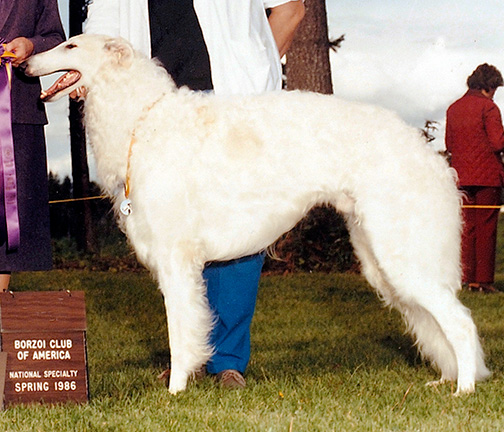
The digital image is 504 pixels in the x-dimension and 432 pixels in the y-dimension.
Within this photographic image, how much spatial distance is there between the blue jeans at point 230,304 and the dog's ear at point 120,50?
1.17m

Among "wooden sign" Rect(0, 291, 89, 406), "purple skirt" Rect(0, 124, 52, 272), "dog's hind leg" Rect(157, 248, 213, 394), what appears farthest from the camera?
"purple skirt" Rect(0, 124, 52, 272)

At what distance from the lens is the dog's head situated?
12.2 ft

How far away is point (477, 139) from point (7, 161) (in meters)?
5.81

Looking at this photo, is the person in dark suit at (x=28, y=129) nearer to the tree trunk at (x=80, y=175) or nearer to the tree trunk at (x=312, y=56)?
the tree trunk at (x=312, y=56)

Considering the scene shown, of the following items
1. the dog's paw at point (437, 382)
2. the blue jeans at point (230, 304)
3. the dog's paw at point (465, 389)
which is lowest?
the dog's paw at point (437, 382)

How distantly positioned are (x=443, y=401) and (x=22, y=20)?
2.69 meters

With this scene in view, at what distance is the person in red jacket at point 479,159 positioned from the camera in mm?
8406

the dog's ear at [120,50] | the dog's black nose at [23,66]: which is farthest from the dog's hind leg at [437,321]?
the dog's black nose at [23,66]

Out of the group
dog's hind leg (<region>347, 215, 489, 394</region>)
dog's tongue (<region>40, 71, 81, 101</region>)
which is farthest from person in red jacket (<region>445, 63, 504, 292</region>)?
dog's tongue (<region>40, 71, 81, 101</region>)

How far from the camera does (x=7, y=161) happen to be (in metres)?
3.85

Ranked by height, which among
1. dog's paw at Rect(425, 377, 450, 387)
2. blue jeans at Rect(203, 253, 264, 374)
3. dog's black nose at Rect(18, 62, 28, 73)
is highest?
dog's black nose at Rect(18, 62, 28, 73)

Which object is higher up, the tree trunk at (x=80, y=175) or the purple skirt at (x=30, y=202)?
the purple skirt at (x=30, y=202)

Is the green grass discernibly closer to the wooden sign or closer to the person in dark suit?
the wooden sign

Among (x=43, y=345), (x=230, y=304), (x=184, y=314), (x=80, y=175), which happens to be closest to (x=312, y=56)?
(x=80, y=175)
